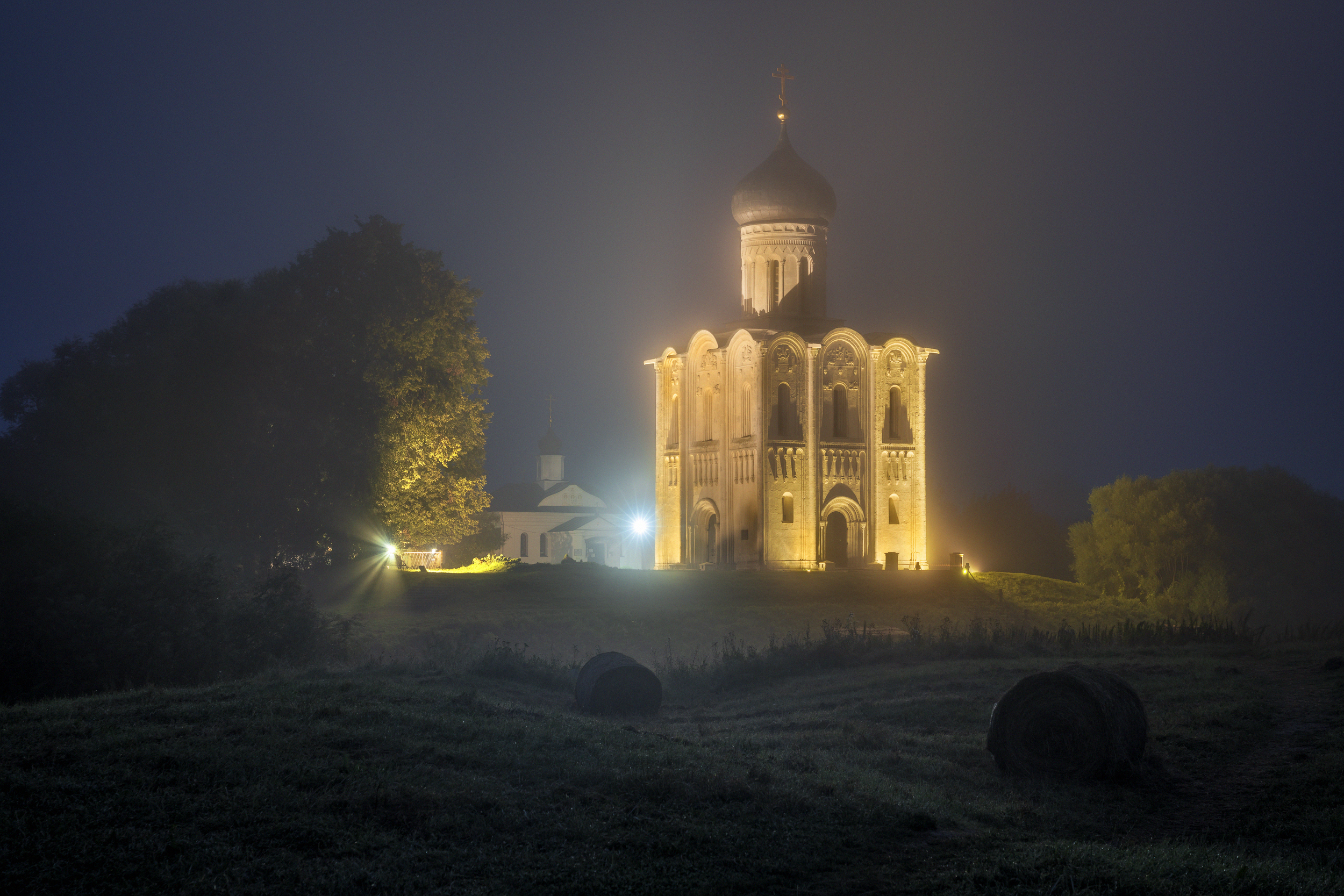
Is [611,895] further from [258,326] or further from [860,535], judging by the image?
[860,535]

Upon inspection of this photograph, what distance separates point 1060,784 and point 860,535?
89.9ft

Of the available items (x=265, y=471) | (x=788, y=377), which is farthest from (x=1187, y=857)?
(x=788, y=377)

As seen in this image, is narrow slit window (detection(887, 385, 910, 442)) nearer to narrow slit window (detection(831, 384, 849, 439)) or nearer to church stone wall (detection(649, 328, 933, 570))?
church stone wall (detection(649, 328, 933, 570))

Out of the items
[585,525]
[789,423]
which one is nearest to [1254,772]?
[789,423]

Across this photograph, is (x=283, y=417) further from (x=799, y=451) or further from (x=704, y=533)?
(x=799, y=451)

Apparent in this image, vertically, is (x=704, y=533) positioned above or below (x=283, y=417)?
below

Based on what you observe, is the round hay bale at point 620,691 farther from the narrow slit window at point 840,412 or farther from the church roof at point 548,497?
the church roof at point 548,497

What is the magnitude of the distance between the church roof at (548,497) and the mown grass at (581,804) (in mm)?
68222

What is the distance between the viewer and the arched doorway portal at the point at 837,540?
134ft

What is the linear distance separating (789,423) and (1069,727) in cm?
2695

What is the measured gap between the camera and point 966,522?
64.8 meters

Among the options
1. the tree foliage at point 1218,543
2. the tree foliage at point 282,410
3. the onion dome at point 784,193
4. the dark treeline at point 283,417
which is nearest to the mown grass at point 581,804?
the dark treeline at point 283,417

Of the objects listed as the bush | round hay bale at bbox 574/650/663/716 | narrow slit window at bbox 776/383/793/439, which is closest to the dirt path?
round hay bale at bbox 574/650/663/716

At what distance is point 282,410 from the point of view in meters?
34.2
